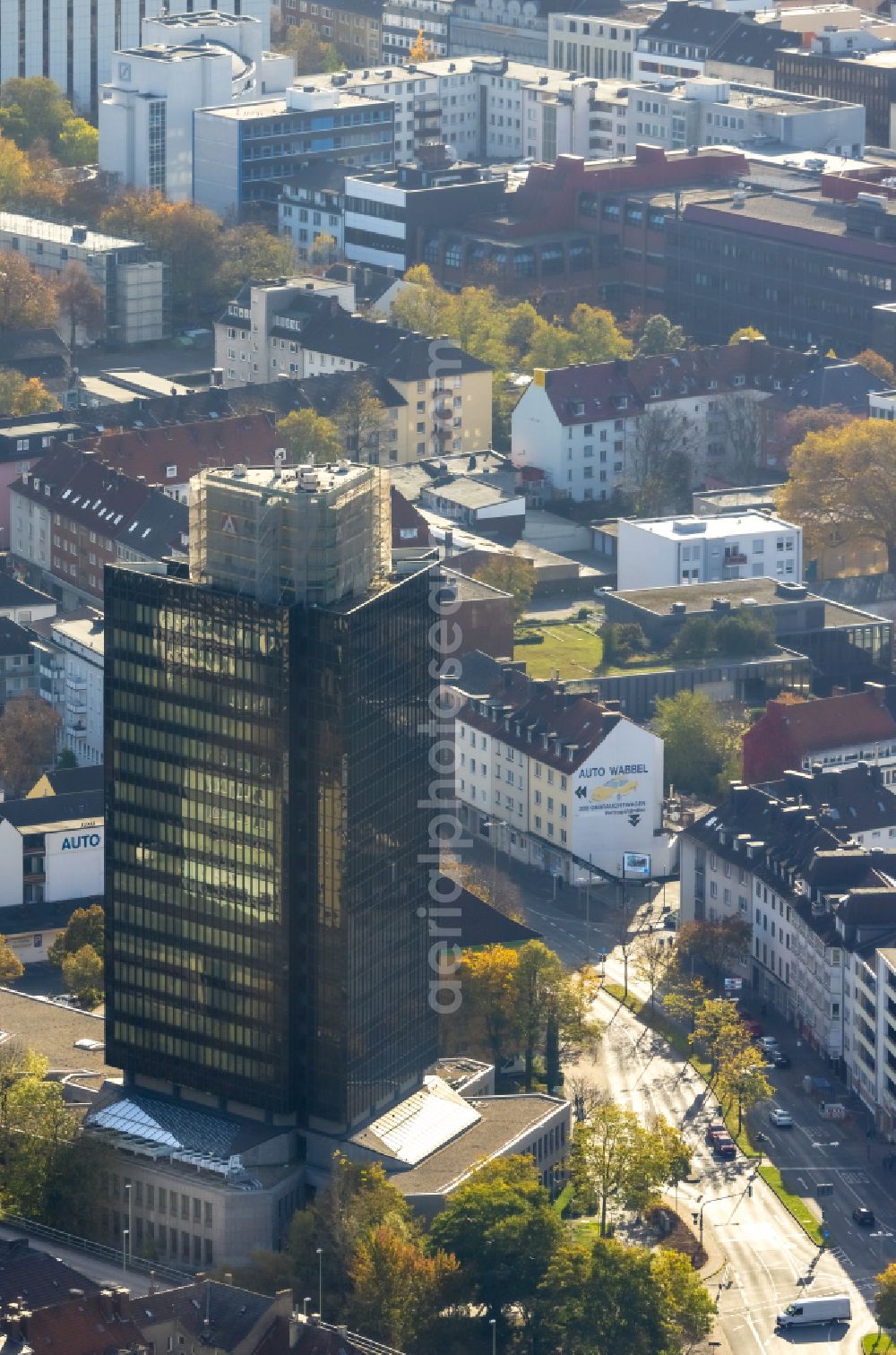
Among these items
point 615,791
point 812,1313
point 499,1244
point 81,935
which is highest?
point 615,791

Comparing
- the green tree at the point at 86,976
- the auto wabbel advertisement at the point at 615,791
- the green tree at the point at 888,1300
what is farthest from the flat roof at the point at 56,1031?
the auto wabbel advertisement at the point at 615,791

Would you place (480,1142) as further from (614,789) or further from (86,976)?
(614,789)

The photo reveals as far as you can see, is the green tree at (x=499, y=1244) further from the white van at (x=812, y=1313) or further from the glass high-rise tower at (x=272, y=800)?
the white van at (x=812, y=1313)

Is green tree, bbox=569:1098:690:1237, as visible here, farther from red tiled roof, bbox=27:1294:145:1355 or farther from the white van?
red tiled roof, bbox=27:1294:145:1355

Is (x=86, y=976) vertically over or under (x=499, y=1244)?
over

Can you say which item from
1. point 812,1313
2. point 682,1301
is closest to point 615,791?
point 812,1313

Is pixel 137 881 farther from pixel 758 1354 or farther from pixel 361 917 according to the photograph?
pixel 758 1354

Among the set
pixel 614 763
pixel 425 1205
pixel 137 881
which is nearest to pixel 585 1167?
pixel 425 1205
